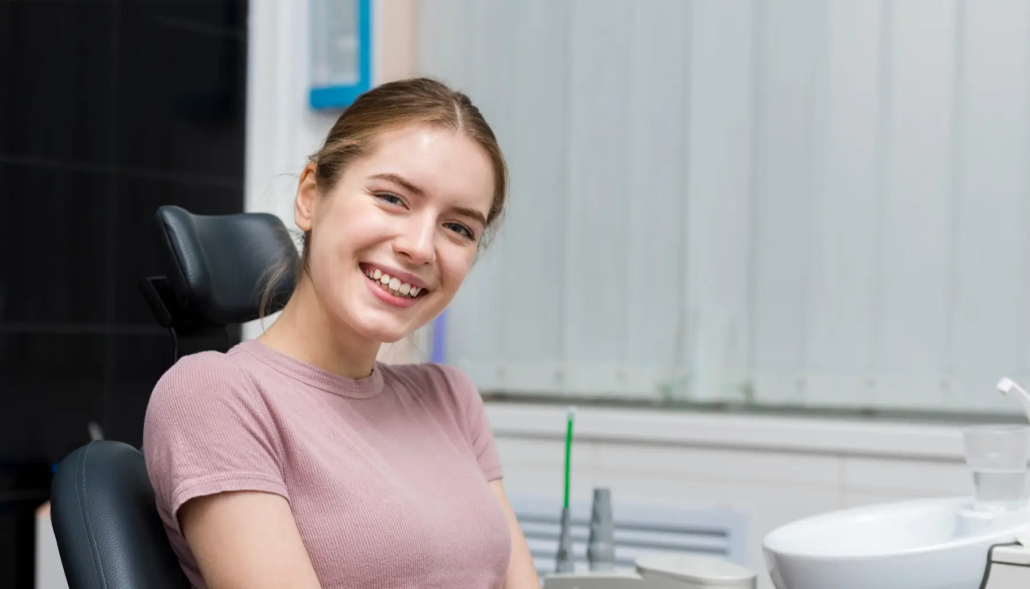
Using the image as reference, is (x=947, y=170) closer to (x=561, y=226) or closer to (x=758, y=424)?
(x=758, y=424)

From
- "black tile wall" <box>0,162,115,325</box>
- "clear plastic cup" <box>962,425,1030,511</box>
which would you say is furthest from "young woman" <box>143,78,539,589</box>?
"black tile wall" <box>0,162,115,325</box>

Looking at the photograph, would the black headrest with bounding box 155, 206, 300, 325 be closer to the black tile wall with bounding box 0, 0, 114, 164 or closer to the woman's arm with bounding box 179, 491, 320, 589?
the woman's arm with bounding box 179, 491, 320, 589

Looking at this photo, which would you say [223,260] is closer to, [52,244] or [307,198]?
[307,198]

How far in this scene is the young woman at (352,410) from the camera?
3.23 ft

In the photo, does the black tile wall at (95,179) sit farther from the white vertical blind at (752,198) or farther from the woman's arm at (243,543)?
the woman's arm at (243,543)

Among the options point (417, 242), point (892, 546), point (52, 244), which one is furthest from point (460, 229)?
point (52, 244)

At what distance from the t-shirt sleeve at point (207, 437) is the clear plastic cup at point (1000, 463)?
78 cm

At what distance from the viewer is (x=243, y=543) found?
38.1 inches

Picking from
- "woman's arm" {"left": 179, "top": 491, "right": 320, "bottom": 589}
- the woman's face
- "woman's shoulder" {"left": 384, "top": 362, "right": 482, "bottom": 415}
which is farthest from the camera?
"woman's shoulder" {"left": 384, "top": 362, "right": 482, "bottom": 415}

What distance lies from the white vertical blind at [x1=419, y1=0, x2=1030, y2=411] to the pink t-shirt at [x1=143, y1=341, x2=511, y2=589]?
97 cm

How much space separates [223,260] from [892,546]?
0.86 meters

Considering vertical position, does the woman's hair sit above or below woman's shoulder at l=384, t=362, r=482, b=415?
above

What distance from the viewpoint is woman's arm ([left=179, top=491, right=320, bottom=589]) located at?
3.17 ft

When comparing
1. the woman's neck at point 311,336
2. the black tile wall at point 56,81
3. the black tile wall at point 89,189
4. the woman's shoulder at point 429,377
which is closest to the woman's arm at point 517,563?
the woman's shoulder at point 429,377
